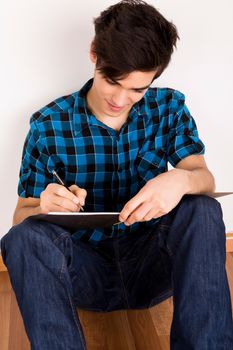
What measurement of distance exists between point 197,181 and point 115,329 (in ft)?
2.02

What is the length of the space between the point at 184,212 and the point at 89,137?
375mm

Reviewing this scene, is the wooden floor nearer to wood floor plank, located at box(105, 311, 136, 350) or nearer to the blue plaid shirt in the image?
wood floor plank, located at box(105, 311, 136, 350)

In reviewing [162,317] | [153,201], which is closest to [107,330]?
[162,317]

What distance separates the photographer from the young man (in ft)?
3.88

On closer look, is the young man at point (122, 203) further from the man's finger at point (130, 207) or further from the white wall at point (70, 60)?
the white wall at point (70, 60)

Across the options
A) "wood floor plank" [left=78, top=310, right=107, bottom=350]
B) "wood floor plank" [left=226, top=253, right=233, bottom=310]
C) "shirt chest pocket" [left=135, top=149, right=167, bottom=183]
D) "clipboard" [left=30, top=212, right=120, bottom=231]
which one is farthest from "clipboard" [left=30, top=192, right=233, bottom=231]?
"wood floor plank" [left=226, top=253, right=233, bottom=310]

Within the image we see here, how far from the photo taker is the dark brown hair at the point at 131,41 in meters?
1.17

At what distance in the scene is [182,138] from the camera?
1477mm

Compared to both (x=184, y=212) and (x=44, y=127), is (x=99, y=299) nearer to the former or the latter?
(x=184, y=212)

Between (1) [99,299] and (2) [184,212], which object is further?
(1) [99,299]

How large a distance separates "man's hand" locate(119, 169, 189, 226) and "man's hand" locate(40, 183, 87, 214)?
0.12 m

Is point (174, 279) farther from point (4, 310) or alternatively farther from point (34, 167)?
point (4, 310)

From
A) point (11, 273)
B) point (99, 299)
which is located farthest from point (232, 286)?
point (11, 273)

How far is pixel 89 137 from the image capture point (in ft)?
4.71
